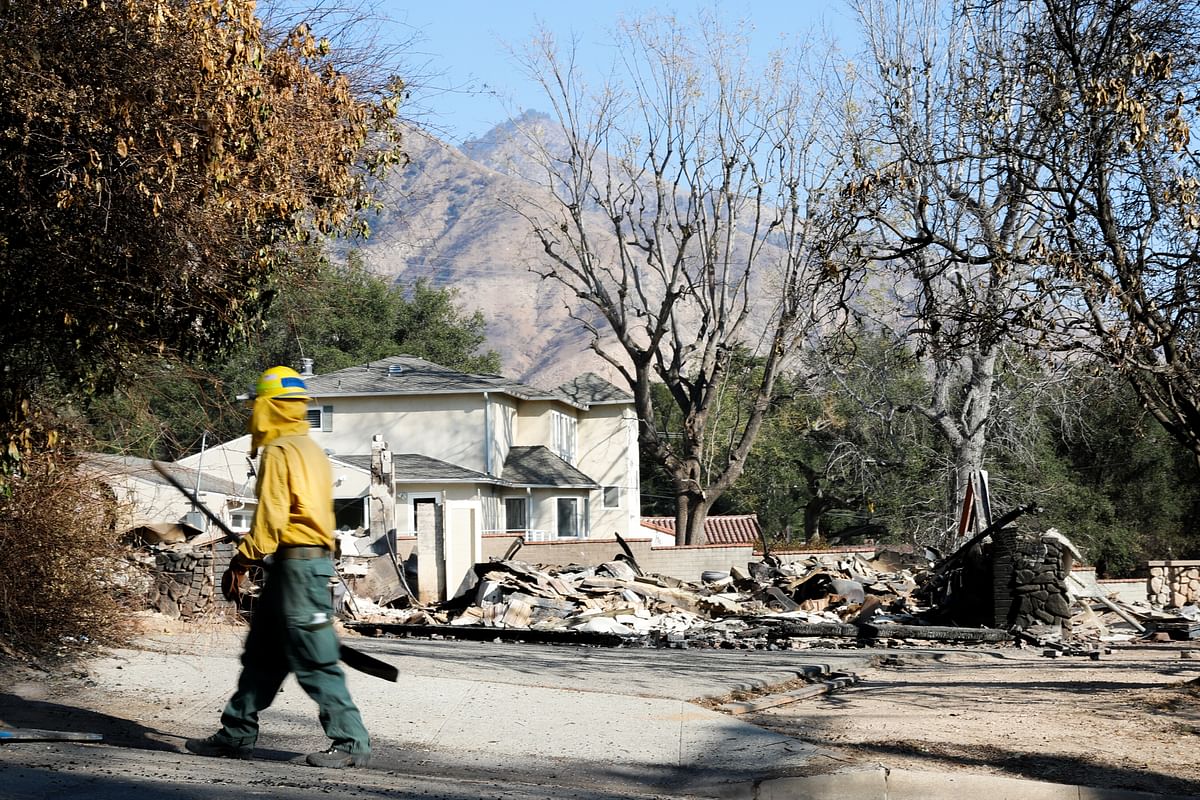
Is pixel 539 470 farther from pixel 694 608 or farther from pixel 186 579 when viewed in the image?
pixel 186 579

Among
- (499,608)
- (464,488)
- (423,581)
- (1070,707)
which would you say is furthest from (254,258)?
(464,488)

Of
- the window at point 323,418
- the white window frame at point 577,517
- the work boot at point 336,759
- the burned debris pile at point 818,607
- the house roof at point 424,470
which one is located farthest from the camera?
the white window frame at point 577,517

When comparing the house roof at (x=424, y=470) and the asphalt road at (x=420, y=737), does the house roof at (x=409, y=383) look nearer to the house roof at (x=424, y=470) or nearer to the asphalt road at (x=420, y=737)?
the house roof at (x=424, y=470)

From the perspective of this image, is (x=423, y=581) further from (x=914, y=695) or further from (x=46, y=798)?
(x=46, y=798)

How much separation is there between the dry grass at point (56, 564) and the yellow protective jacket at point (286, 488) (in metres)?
3.91

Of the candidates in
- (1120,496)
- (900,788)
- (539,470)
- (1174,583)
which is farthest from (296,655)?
(1120,496)

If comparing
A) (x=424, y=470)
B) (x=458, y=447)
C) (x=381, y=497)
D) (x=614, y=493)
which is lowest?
(x=381, y=497)

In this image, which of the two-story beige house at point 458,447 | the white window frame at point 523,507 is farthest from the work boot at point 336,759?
the white window frame at point 523,507

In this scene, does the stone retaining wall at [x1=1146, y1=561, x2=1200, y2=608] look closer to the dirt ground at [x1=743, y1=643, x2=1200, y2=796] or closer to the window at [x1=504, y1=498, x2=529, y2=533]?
the dirt ground at [x1=743, y1=643, x2=1200, y2=796]

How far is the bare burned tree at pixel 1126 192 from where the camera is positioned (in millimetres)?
10445

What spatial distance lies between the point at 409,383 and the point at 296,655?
36.3 m

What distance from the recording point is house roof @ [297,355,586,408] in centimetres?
4153

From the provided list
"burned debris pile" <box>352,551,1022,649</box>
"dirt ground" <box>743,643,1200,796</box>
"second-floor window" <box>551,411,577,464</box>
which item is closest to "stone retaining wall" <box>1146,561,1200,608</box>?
"burned debris pile" <box>352,551,1022,649</box>

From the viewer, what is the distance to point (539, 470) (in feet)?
140
